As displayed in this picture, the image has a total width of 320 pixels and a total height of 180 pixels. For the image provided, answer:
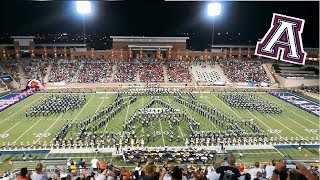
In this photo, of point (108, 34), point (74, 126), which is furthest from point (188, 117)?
point (108, 34)

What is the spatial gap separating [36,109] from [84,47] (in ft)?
109

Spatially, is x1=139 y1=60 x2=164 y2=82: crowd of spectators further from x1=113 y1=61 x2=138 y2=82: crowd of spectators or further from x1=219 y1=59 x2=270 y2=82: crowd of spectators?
x1=219 y1=59 x2=270 y2=82: crowd of spectators

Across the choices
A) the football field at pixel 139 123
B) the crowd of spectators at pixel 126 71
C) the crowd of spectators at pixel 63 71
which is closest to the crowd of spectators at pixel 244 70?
the crowd of spectators at pixel 126 71

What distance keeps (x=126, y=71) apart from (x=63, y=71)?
33.0 feet

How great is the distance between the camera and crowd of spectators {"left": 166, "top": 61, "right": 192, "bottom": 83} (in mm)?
49362

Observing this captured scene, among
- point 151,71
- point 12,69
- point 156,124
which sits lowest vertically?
point 156,124

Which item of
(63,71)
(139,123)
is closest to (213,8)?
(63,71)

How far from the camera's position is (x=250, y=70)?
176 feet

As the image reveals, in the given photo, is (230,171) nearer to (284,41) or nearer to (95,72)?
(284,41)

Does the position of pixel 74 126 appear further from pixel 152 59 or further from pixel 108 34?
pixel 108 34

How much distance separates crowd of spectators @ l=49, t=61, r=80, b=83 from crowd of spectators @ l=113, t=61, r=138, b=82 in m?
6.76

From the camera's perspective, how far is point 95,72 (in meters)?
51.2

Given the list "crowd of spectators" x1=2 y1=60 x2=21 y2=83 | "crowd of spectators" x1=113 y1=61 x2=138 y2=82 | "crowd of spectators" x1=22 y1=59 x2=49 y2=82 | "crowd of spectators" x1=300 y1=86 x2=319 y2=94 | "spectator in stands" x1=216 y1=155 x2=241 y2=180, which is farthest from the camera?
"crowd of spectators" x1=22 y1=59 x2=49 y2=82

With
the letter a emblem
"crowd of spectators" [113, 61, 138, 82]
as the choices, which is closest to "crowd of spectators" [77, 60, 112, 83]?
"crowd of spectators" [113, 61, 138, 82]
